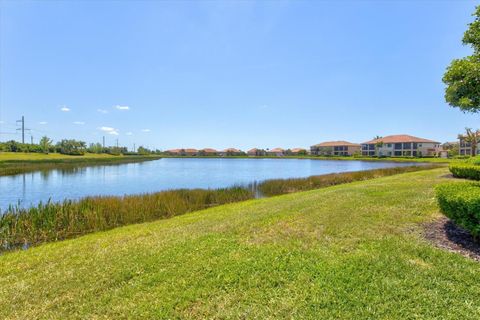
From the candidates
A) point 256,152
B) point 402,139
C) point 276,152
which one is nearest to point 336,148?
point 402,139

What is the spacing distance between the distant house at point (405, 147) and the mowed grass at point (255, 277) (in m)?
92.3

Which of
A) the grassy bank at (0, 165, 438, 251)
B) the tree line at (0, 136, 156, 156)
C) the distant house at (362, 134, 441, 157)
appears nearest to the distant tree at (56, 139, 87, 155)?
the tree line at (0, 136, 156, 156)

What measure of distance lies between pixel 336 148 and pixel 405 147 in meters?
31.5

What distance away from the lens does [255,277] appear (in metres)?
4.05

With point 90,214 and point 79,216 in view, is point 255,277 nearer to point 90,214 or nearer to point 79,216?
point 90,214

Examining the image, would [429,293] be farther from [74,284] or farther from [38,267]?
[38,267]

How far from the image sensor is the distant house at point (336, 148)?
110 metres

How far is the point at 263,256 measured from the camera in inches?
189

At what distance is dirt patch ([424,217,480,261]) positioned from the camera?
15.8 ft

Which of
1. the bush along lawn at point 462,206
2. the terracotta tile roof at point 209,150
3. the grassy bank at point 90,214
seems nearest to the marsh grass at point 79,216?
the grassy bank at point 90,214

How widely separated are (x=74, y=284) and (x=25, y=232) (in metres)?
6.78

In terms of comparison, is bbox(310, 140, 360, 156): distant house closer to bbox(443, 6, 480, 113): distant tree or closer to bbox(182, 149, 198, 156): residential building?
bbox(182, 149, 198, 156): residential building

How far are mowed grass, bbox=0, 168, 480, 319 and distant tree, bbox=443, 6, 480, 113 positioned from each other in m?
3.35

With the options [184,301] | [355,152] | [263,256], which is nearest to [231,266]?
[263,256]
